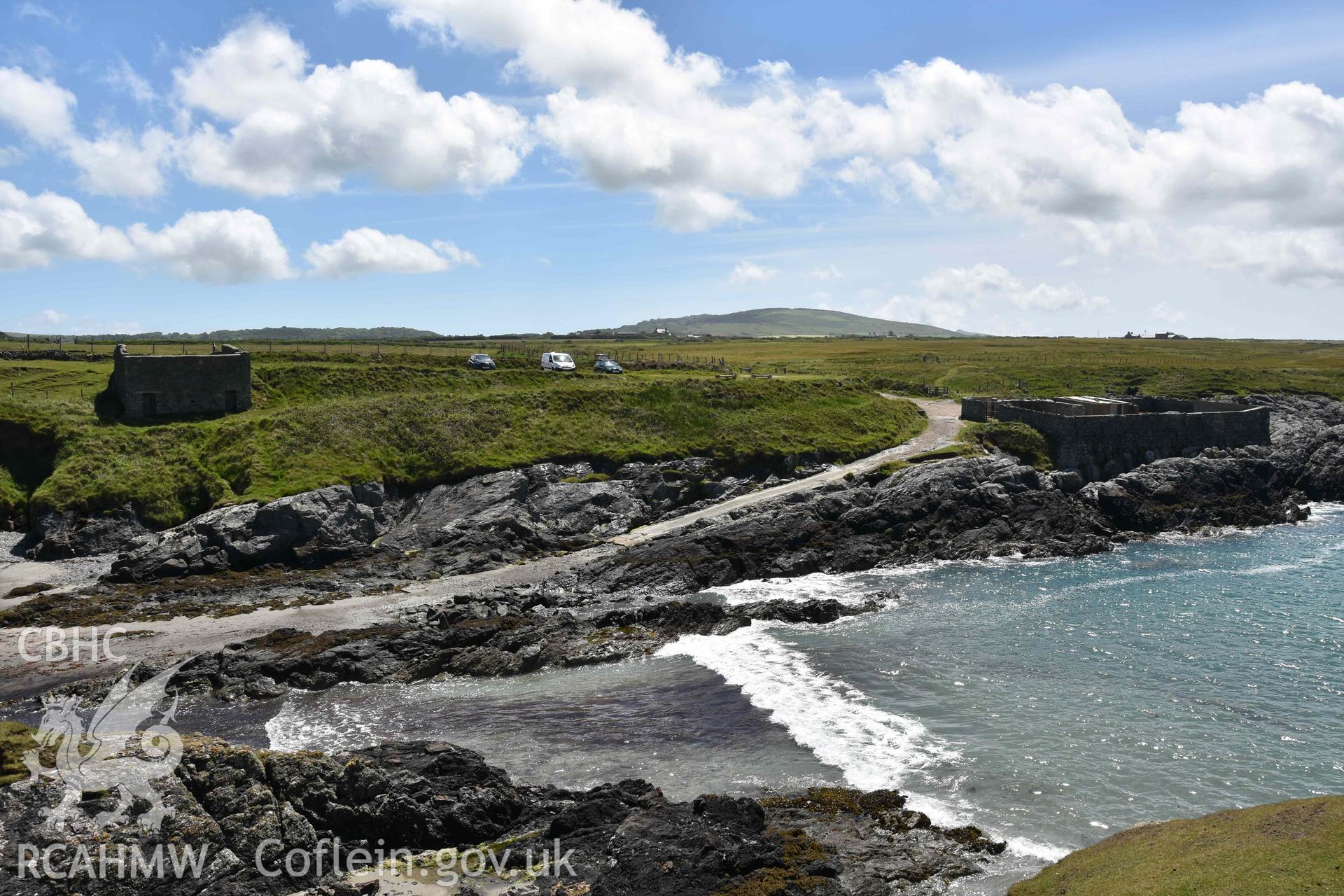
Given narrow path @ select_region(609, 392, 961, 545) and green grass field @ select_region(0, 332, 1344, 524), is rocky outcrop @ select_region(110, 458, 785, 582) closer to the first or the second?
narrow path @ select_region(609, 392, 961, 545)

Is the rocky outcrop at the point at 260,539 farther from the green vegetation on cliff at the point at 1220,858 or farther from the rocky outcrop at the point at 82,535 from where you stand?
the green vegetation on cliff at the point at 1220,858

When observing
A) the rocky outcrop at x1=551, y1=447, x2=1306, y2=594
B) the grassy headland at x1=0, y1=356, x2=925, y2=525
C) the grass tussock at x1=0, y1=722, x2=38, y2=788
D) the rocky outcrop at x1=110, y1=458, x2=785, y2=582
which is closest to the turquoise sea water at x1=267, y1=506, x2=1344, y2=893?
the rocky outcrop at x1=551, y1=447, x2=1306, y2=594

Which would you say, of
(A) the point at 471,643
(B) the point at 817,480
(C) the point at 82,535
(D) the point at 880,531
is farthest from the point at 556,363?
(A) the point at 471,643

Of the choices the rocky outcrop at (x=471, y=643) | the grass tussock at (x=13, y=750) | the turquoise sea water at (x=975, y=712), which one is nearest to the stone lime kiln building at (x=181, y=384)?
the rocky outcrop at (x=471, y=643)

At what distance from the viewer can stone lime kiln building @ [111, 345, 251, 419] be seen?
2488 inches

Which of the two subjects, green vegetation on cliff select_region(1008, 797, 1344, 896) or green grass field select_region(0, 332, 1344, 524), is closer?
green vegetation on cliff select_region(1008, 797, 1344, 896)

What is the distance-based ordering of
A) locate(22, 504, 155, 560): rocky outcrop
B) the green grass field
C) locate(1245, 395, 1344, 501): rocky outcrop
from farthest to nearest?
locate(1245, 395, 1344, 501): rocky outcrop < the green grass field < locate(22, 504, 155, 560): rocky outcrop

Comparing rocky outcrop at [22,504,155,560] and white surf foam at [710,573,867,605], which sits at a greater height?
rocky outcrop at [22,504,155,560]

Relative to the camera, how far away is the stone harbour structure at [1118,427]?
244ft

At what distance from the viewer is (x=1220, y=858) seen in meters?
17.8

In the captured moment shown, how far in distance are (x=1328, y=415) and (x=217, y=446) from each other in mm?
108561

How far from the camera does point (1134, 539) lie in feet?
199

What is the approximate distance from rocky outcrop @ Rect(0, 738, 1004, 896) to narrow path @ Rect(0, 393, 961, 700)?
723 inches

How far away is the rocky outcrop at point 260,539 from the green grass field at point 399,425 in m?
2.29
